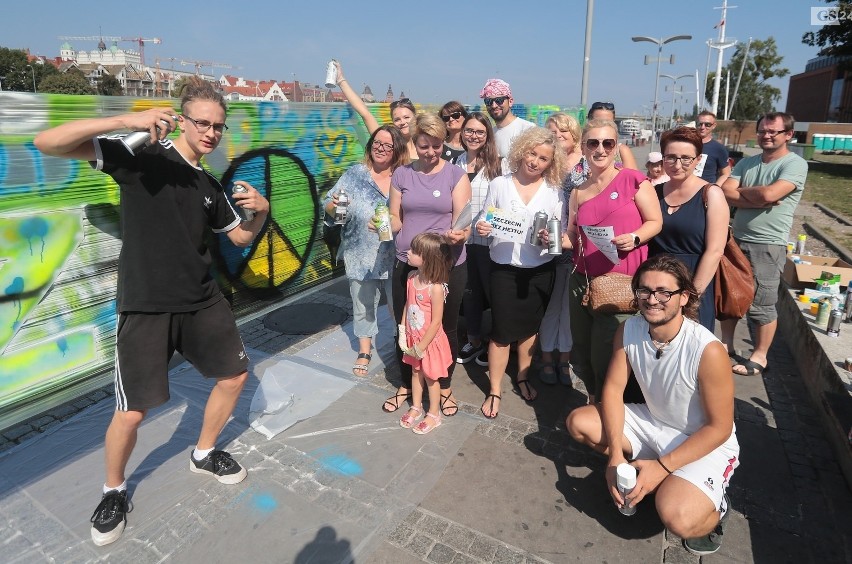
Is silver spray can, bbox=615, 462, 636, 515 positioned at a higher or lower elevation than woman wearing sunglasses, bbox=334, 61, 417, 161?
lower

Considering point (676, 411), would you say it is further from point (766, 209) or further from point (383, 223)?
point (766, 209)

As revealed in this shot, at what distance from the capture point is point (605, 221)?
3.05m

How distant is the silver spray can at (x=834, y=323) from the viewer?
4262mm

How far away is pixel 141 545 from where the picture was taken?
98.1 inches

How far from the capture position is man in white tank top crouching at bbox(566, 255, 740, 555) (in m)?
2.40

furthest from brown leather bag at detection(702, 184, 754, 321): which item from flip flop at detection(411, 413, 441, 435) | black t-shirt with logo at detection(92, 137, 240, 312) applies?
black t-shirt with logo at detection(92, 137, 240, 312)

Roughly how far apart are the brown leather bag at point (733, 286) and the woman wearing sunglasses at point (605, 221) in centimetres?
60

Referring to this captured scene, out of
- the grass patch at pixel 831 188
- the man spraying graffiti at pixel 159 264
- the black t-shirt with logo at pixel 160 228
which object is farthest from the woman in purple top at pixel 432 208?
the grass patch at pixel 831 188

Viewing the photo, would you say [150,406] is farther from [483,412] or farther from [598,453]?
[598,453]

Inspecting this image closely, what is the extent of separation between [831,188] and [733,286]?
16.3 meters

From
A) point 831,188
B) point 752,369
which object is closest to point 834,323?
point 752,369

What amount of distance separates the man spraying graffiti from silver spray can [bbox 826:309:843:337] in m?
4.51

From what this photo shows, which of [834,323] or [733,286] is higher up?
[733,286]

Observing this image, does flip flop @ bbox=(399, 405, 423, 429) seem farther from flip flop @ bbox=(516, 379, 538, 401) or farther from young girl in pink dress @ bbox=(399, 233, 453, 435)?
flip flop @ bbox=(516, 379, 538, 401)
